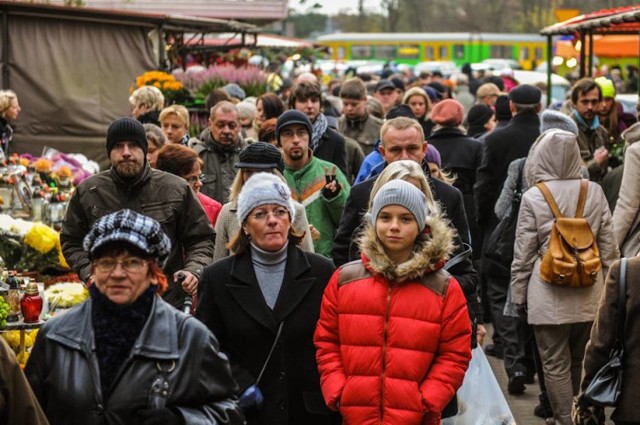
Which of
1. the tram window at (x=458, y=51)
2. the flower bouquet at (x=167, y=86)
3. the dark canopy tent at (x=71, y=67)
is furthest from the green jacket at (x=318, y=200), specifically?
the tram window at (x=458, y=51)

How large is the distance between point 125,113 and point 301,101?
6.91m

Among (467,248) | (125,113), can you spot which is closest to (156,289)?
(467,248)

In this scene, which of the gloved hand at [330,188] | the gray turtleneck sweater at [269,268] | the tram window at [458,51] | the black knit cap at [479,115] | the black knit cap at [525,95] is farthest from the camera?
the tram window at [458,51]

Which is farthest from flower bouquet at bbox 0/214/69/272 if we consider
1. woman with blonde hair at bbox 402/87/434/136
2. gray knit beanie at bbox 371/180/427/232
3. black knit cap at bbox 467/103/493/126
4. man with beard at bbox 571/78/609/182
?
black knit cap at bbox 467/103/493/126

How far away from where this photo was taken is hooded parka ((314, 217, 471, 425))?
558 centimetres

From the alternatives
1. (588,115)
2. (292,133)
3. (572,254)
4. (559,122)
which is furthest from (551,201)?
(588,115)

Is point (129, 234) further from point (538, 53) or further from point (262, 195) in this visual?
point (538, 53)

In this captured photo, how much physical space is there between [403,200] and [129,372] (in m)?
1.88

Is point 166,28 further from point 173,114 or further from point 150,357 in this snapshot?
point 150,357

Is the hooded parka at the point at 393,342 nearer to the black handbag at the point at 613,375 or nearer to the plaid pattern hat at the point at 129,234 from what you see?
the black handbag at the point at 613,375

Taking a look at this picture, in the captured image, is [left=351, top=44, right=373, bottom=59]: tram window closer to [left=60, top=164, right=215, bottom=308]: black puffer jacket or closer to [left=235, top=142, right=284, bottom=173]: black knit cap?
[left=235, top=142, right=284, bottom=173]: black knit cap

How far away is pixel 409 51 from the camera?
74.3 m

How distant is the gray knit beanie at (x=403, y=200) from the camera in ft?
19.3

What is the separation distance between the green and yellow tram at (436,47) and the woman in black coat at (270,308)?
66.9 m
